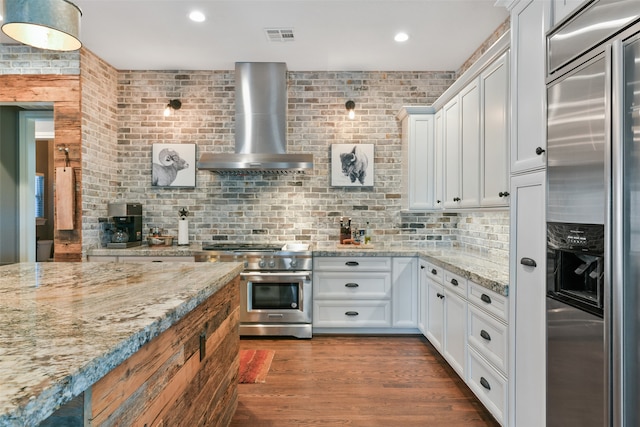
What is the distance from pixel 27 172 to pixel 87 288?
3.54 m

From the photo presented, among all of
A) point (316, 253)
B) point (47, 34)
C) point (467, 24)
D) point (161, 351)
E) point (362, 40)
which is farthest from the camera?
point (316, 253)

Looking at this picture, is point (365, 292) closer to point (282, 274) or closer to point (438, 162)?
point (282, 274)

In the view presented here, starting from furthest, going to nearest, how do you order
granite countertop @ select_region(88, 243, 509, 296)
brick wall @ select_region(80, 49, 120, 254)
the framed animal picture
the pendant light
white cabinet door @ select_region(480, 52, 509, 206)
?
the framed animal picture < brick wall @ select_region(80, 49, 120, 254) < white cabinet door @ select_region(480, 52, 509, 206) < granite countertop @ select_region(88, 243, 509, 296) < the pendant light

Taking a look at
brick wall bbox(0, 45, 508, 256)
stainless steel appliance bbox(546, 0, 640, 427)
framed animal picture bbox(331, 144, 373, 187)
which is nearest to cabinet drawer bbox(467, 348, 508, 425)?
stainless steel appliance bbox(546, 0, 640, 427)

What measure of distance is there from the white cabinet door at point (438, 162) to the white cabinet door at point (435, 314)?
36.1 inches

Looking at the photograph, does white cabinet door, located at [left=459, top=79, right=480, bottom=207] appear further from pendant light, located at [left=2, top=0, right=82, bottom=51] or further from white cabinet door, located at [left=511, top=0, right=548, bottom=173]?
pendant light, located at [left=2, top=0, right=82, bottom=51]

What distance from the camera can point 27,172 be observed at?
3980 millimetres

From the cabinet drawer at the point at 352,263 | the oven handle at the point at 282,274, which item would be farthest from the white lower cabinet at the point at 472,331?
the oven handle at the point at 282,274

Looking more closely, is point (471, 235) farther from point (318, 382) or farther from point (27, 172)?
point (27, 172)

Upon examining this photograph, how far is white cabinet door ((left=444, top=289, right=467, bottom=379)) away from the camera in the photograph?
255cm

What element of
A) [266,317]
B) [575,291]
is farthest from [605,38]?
[266,317]

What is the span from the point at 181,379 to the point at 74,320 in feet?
1.61

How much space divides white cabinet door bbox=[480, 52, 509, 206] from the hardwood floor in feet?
4.70

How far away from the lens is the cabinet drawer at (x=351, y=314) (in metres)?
3.71
